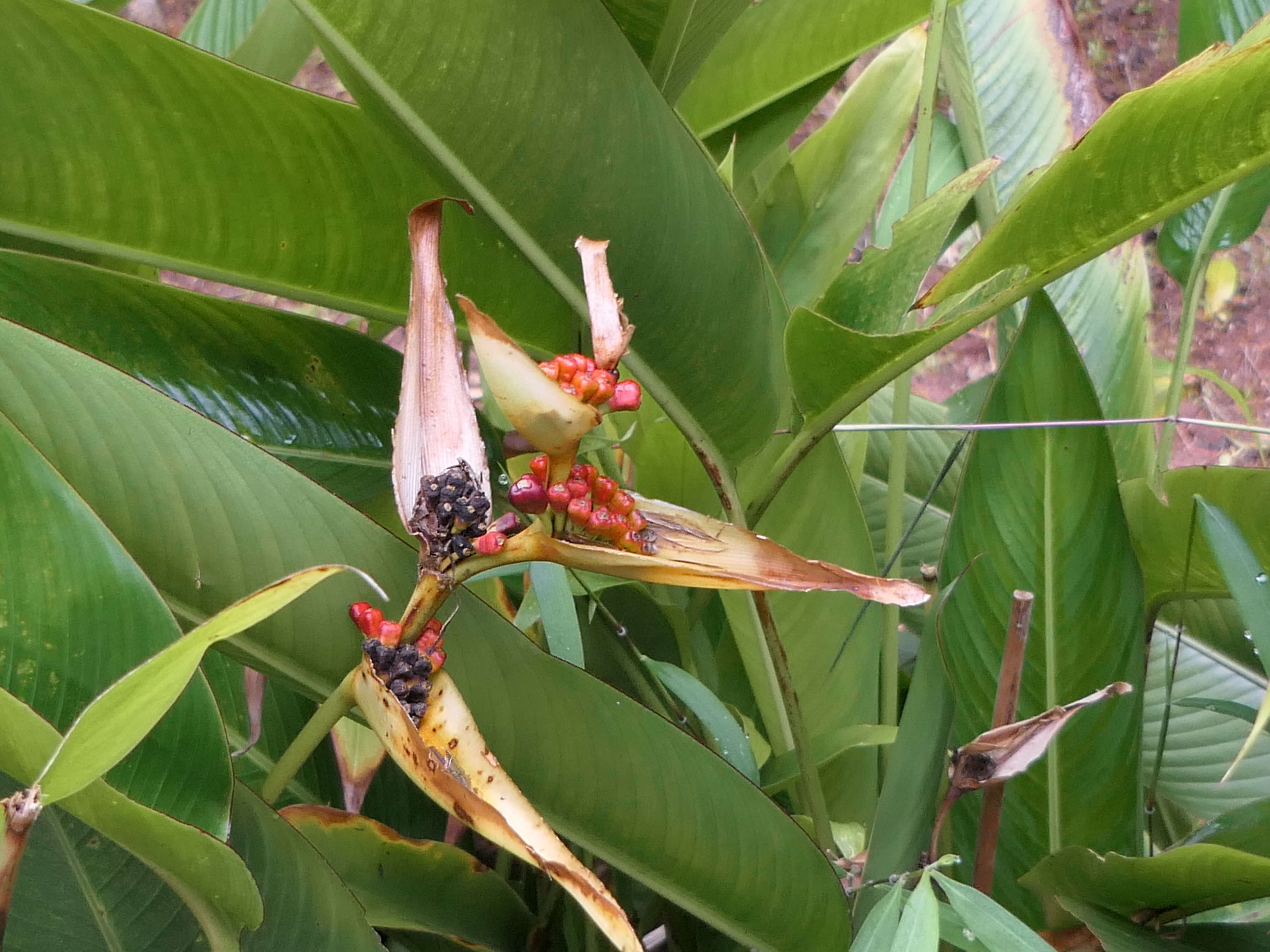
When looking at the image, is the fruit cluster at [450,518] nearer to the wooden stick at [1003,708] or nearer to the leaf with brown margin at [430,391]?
the leaf with brown margin at [430,391]

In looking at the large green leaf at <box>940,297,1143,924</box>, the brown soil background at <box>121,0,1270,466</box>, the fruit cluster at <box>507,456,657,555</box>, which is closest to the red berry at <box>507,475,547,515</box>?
the fruit cluster at <box>507,456,657,555</box>

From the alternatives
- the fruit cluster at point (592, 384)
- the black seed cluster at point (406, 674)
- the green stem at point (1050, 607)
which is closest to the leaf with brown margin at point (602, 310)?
the fruit cluster at point (592, 384)

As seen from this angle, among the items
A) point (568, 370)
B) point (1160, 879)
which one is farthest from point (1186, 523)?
point (568, 370)

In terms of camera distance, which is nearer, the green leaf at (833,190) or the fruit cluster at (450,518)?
the fruit cluster at (450,518)

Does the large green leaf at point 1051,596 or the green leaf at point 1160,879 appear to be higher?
the large green leaf at point 1051,596

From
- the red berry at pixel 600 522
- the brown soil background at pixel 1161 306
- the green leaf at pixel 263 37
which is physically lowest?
the red berry at pixel 600 522

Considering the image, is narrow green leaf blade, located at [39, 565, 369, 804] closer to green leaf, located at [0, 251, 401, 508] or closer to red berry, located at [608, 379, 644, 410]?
red berry, located at [608, 379, 644, 410]
